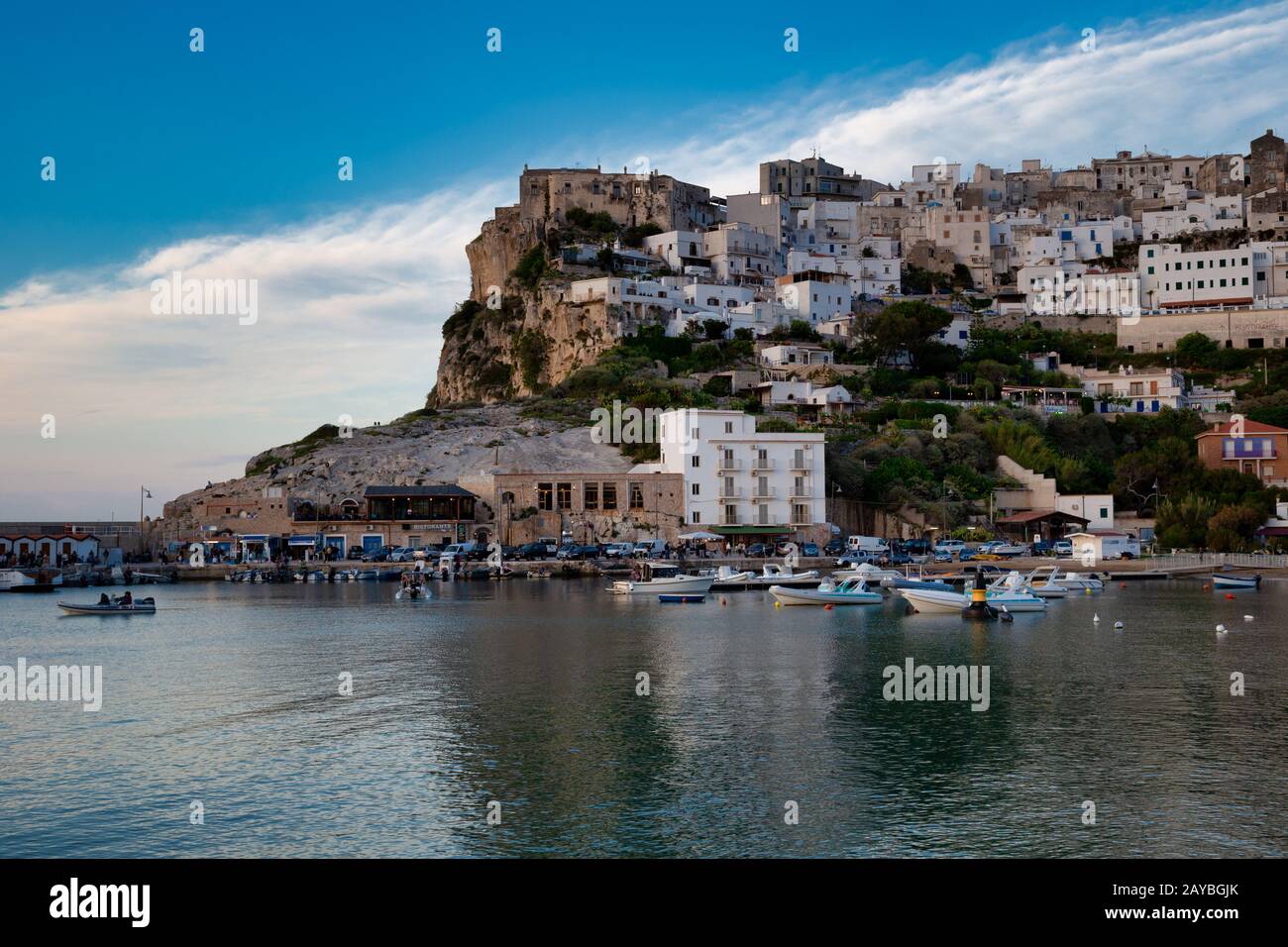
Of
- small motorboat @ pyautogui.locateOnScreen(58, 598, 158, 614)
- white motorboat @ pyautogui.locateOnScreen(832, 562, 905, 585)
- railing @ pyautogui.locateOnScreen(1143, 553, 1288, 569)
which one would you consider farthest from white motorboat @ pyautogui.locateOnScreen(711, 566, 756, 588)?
small motorboat @ pyautogui.locateOnScreen(58, 598, 158, 614)

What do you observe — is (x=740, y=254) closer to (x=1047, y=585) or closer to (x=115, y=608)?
(x=1047, y=585)

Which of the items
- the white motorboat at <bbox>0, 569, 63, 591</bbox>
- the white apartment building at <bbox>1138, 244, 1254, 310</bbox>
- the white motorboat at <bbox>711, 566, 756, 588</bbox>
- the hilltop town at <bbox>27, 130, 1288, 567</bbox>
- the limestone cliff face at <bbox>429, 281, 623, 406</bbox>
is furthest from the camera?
the white apartment building at <bbox>1138, 244, 1254, 310</bbox>

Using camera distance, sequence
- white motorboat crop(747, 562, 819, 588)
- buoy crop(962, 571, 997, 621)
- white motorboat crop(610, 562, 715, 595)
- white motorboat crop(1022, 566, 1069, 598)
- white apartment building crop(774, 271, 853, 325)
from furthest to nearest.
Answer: white apartment building crop(774, 271, 853, 325) → white motorboat crop(747, 562, 819, 588) → white motorboat crop(610, 562, 715, 595) → white motorboat crop(1022, 566, 1069, 598) → buoy crop(962, 571, 997, 621)

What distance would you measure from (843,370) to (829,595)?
38.8 metres

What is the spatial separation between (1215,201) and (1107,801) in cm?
10119

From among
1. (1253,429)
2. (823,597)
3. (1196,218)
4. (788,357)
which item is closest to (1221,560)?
(1253,429)

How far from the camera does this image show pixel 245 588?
57344mm

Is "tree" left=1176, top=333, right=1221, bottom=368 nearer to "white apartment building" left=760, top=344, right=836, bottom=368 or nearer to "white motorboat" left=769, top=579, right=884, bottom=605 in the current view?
"white apartment building" left=760, top=344, right=836, bottom=368

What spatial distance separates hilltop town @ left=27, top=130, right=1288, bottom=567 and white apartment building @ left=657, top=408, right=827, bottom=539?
13 cm

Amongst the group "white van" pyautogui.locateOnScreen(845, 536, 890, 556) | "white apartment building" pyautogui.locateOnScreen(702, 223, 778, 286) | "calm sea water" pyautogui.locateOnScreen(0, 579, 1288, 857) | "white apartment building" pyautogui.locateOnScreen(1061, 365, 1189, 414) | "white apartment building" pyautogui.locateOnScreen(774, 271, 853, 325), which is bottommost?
"calm sea water" pyautogui.locateOnScreen(0, 579, 1288, 857)

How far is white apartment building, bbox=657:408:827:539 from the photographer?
201 ft

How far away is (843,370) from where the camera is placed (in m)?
80.4
